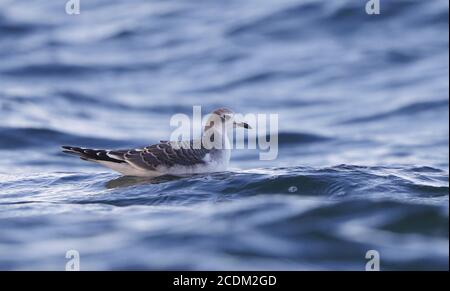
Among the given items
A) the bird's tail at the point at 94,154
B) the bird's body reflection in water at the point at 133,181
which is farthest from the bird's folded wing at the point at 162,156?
the bird's body reflection in water at the point at 133,181

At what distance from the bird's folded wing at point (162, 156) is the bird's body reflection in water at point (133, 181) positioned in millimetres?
170

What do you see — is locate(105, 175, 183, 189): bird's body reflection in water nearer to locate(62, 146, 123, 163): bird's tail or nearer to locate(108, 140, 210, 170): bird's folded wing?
locate(108, 140, 210, 170): bird's folded wing

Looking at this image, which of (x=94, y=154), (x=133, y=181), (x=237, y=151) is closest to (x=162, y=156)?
(x=133, y=181)

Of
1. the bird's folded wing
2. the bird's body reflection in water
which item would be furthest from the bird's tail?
the bird's body reflection in water

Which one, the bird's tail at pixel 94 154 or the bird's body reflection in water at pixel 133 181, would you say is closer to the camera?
the bird's body reflection in water at pixel 133 181

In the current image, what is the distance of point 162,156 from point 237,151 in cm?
537

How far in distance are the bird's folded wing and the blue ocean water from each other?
295 mm

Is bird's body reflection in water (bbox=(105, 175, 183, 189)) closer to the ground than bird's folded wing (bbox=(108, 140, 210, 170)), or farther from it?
closer to the ground

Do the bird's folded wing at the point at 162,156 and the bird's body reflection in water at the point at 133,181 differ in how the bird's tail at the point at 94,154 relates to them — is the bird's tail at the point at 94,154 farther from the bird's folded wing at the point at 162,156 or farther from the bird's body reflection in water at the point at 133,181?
the bird's body reflection in water at the point at 133,181

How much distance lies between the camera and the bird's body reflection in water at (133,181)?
11391mm

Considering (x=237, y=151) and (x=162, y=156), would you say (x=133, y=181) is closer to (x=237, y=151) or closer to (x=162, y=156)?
(x=162, y=156)

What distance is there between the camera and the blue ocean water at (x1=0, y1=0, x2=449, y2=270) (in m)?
8.65

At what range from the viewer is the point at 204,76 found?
73.0ft

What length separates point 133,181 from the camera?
11.6 meters
